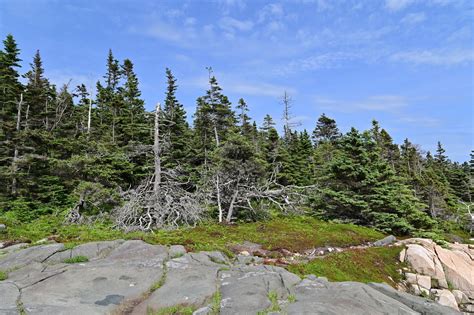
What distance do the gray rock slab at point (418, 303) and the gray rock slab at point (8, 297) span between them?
9.43 meters

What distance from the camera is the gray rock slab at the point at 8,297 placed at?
6418mm

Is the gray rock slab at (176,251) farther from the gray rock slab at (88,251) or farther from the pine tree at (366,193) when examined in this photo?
the pine tree at (366,193)

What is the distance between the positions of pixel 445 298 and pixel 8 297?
15.7 m

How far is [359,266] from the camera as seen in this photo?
13305 mm

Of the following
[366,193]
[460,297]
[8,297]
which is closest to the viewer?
[8,297]

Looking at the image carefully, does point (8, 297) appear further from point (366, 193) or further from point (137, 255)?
point (366, 193)

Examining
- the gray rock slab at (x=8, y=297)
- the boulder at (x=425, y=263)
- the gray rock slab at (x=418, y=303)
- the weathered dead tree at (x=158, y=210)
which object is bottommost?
the boulder at (x=425, y=263)

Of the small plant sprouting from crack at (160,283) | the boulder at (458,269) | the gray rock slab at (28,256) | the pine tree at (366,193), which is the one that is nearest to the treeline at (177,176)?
the pine tree at (366,193)

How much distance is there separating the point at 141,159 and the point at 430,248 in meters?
24.7

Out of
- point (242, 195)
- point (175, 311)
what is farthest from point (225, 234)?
point (175, 311)

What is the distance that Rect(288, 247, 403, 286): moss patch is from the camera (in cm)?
1194

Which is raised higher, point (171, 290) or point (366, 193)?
point (366, 193)

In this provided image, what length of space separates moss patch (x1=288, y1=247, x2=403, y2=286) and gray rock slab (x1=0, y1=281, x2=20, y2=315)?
8703 millimetres

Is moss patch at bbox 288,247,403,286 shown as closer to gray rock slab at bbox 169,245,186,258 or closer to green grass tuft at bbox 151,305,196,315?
gray rock slab at bbox 169,245,186,258
